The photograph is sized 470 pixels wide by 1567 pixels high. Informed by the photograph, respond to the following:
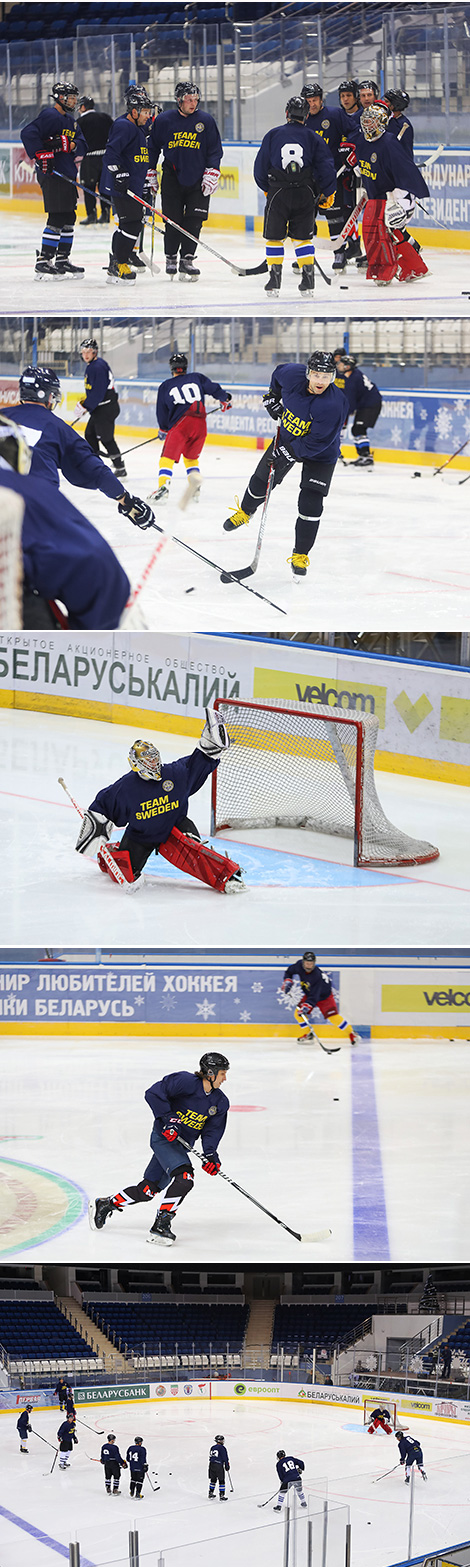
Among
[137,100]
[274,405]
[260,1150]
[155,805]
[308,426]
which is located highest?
[137,100]

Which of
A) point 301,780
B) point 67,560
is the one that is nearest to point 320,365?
point 67,560

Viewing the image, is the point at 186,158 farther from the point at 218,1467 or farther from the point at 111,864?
the point at 218,1467

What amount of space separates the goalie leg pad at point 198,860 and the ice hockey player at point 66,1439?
12.4 ft

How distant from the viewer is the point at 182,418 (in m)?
10.5

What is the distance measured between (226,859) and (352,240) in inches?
177

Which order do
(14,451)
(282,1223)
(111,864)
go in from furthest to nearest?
(111,864) → (282,1223) → (14,451)

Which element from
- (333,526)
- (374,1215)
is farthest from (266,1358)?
(333,526)

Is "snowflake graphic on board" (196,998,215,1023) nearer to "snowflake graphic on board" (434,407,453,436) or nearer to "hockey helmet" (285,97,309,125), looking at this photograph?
"snowflake graphic on board" (434,407,453,436)

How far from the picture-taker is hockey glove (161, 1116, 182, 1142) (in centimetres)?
953

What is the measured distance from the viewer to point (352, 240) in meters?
10.3

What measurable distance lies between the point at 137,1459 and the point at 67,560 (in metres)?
6.31

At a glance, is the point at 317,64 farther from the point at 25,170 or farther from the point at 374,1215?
the point at 374,1215

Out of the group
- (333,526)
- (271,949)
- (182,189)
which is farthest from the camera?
(271,949)

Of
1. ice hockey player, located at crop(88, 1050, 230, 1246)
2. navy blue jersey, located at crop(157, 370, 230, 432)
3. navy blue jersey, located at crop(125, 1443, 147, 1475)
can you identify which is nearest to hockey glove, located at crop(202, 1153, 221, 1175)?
ice hockey player, located at crop(88, 1050, 230, 1246)
